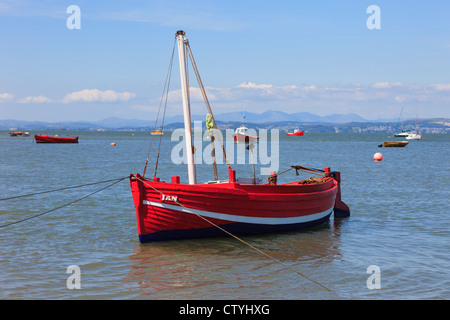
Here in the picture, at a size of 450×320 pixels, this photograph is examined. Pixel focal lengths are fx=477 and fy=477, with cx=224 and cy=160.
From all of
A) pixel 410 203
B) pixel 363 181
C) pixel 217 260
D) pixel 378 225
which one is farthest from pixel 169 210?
pixel 363 181

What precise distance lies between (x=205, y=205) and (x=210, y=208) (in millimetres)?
209

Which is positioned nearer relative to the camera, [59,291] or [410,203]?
[59,291]

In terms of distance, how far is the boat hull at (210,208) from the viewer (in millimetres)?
14719

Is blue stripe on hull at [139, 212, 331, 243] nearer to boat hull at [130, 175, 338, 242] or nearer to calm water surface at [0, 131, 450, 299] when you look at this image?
boat hull at [130, 175, 338, 242]

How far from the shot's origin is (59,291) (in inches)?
440

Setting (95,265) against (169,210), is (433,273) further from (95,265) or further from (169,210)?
(95,265)

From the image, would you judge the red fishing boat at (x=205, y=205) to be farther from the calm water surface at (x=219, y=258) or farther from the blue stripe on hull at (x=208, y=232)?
the calm water surface at (x=219, y=258)

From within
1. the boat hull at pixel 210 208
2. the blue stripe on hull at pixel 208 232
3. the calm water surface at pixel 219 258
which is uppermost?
the boat hull at pixel 210 208

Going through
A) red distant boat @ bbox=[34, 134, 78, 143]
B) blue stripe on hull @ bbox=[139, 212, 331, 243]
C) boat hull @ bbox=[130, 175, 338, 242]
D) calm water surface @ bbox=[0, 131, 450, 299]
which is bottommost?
calm water surface @ bbox=[0, 131, 450, 299]

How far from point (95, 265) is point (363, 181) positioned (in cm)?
2776

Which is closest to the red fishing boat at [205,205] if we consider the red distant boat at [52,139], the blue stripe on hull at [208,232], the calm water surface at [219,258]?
the blue stripe on hull at [208,232]

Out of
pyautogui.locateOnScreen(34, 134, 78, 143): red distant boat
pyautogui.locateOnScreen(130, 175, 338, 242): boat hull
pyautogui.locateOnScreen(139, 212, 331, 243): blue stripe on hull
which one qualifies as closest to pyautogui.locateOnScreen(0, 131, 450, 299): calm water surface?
pyautogui.locateOnScreen(139, 212, 331, 243): blue stripe on hull

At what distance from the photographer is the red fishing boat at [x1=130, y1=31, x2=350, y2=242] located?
580 inches
